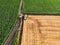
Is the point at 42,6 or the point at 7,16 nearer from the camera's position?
the point at 7,16

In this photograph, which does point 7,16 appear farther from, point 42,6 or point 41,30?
point 42,6

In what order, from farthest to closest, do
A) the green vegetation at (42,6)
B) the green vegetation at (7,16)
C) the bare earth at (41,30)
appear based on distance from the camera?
the green vegetation at (42,6) → the green vegetation at (7,16) → the bare earth at (41,30)

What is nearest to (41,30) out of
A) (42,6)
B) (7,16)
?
(7,16)

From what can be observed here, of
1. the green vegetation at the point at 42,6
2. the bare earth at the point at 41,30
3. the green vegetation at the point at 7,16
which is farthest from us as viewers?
the green vegetation at the point at 42,6

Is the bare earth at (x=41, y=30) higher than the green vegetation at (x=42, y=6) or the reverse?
the reverse

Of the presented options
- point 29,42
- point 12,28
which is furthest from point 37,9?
point 29,42
